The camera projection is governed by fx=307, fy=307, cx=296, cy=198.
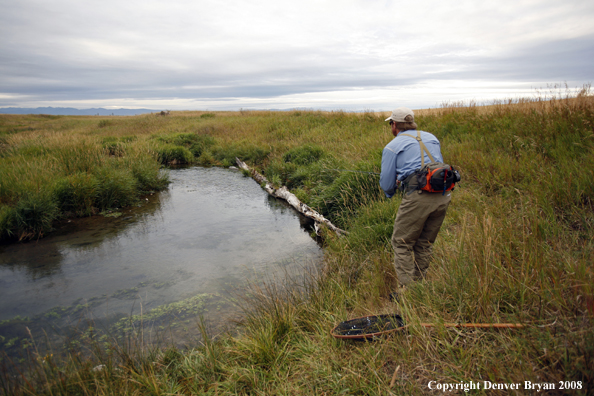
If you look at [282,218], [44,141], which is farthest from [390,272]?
[44,141]

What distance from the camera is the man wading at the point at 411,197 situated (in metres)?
3.73

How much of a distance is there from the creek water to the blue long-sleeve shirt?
73.2 inches

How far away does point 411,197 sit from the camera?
377cm

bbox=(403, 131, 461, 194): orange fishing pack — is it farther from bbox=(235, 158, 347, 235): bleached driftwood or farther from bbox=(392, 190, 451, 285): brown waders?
bbox=(235, 158, 347, 235): bleached driftwood

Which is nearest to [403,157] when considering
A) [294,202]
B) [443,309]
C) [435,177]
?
[435,177]

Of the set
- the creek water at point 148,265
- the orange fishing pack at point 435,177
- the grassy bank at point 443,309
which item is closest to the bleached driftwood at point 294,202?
the creek water at point 148,265

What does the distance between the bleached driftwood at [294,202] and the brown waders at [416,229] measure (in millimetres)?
2149

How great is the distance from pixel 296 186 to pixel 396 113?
22.6ft

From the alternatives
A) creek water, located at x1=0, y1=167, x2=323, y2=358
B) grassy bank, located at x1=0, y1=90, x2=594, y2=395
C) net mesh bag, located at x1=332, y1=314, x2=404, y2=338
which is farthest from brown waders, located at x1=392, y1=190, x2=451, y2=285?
creek water, located at x1=0, y1=167, x2=323, y2=358

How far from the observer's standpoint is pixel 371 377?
2.37 metres

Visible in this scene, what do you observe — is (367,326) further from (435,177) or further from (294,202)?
(294,202)

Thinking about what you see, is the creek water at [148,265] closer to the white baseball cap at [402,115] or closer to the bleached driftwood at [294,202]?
the bleached driftwood at [294,202]

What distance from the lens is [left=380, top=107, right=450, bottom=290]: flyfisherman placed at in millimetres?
3732

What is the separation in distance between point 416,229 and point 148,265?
196 inches
